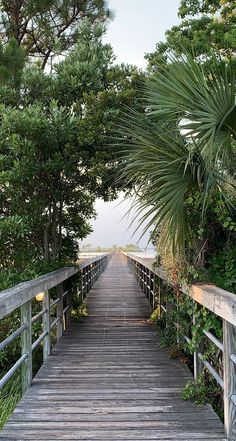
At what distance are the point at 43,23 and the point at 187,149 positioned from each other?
5.21 meters

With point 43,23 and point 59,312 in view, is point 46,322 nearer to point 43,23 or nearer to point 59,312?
point 59,312

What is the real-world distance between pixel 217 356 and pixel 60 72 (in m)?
4.15

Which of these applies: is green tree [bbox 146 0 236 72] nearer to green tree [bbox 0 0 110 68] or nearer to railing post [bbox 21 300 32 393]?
green tree [bbox 0 0 110 68]

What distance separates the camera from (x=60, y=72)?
5.75m

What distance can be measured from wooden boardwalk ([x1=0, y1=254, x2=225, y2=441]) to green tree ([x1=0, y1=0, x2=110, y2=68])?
4941 mm

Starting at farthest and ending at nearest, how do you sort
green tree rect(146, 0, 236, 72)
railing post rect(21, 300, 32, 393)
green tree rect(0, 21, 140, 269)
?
green tree rect(146, 0, 236, 72), green tree rect(0, 21, 140, 269), railing post rect(21, 300, 32, 393)

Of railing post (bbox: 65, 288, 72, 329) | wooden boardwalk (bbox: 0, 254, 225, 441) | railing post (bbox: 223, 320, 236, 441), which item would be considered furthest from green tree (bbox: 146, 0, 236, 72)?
railing post (bbox: 223, 320, 236, 441)

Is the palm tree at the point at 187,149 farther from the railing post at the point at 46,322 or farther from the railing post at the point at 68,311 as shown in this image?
the railing post at the point at 68,311

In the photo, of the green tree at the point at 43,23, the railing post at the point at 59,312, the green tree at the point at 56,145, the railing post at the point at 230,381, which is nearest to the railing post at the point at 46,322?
the railing post at the point at 59,312

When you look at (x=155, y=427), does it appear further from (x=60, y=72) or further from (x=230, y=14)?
(x=230, y=14)

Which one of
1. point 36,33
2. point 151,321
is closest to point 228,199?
point 151,321

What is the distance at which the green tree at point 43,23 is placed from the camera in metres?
7.38

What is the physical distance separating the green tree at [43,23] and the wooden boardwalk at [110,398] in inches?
195

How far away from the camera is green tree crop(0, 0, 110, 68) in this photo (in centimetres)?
738
